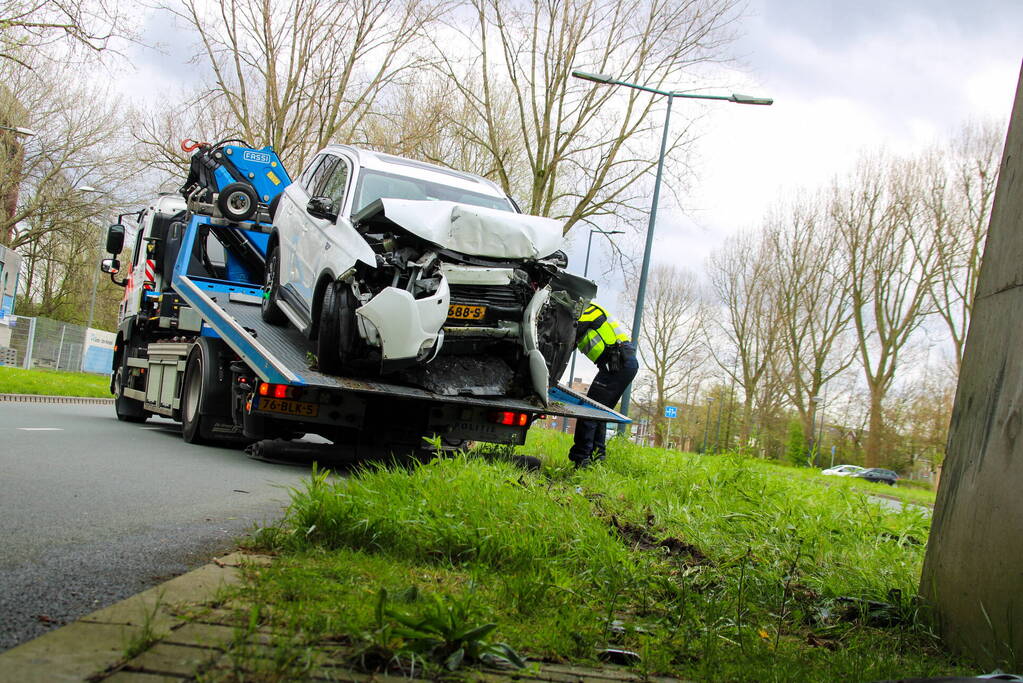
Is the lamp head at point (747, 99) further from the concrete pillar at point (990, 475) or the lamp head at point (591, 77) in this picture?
the concrete pillar at point (990, 475)

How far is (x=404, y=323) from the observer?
7387 millimetres

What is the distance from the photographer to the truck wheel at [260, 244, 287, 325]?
9492 millimetres

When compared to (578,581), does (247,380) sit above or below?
above

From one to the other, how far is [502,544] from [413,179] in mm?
5855

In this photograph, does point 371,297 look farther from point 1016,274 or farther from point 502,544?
point 1016,274

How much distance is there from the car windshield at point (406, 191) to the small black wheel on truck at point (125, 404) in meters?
6.99

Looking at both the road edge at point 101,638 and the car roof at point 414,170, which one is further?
the car roof at point 414,170

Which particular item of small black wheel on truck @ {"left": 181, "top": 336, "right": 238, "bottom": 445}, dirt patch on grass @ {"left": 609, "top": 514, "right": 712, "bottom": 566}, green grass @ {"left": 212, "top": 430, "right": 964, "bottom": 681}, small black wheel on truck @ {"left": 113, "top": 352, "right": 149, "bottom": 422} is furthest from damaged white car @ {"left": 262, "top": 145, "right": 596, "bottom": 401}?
small black wheel on truck @ {"left": 113, "top": 352, "right": 149, "bottom": 422}

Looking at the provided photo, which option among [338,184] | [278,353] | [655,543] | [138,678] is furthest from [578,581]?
[338,184]

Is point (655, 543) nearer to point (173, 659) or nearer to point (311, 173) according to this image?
point (173, 659)

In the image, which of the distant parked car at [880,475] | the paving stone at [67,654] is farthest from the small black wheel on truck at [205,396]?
the distant parked car at [880,475]

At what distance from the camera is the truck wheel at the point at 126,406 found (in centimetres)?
1416

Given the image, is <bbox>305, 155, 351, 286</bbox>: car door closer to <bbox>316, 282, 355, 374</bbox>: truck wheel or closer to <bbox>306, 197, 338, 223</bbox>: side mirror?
<bbox>306, 197, 338, 223</bbox>: side mirror

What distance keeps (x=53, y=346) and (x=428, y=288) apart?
34621 mm
